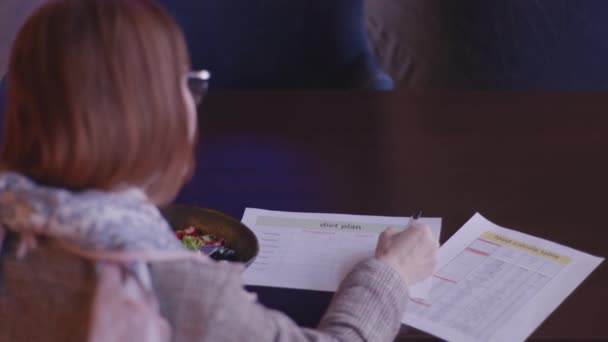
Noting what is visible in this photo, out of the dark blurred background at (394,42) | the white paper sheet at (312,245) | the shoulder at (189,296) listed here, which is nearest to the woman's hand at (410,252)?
the white paper sheet at (312,245)

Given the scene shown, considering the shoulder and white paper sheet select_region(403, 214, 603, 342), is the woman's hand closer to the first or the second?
white paper sheet select_region(403, 214, 603, 342)

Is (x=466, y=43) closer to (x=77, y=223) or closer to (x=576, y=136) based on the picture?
(x=576, y=136)

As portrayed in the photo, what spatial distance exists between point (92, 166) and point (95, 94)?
0.22 feet

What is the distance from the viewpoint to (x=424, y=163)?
1.30m

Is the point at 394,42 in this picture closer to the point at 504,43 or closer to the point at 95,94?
the point at 504,43

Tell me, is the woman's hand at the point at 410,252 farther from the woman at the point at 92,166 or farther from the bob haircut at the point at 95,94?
the bob haircut at the point at 95,94

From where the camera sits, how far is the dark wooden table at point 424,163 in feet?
3.55

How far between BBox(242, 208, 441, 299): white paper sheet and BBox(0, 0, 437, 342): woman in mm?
273

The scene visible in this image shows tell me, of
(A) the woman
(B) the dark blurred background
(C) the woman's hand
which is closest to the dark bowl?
(C) the woman's hand

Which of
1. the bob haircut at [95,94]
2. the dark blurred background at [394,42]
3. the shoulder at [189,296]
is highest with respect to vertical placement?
the bob haircut at [95,94]

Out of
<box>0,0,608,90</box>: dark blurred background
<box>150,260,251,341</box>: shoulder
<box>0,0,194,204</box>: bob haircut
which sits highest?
<box>0,0,194,204</box>: bob haircut

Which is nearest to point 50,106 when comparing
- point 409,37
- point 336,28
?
point 336,28

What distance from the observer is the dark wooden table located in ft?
3.55

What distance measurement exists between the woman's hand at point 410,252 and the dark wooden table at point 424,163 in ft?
0.29
